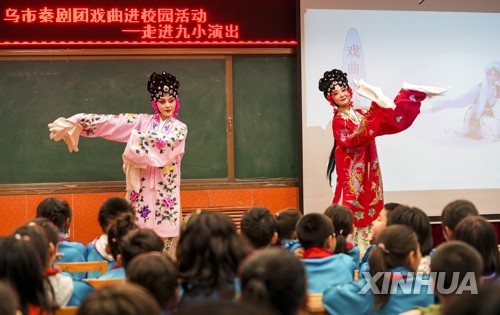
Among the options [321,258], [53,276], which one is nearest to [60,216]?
[53,276]

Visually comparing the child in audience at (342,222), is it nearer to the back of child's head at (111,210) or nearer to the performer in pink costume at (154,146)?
the back of child's head at (111,210)

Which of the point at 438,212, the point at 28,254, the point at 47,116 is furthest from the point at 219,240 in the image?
the point at 438,212

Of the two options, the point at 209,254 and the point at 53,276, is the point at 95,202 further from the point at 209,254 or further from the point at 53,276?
the point at 209,254

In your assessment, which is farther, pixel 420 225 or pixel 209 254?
pixel 420 225

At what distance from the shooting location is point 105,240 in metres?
3.69

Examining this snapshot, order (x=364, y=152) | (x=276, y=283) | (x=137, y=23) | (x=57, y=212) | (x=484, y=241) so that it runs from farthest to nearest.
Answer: (x=137, y=23) < (x=364, y=152) < (x=57, y=212) < (x=484, y=241) < (x=276, y=283)

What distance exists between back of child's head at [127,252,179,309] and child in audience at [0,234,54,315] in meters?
0.30

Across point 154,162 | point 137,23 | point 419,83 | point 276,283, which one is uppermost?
point 137,23

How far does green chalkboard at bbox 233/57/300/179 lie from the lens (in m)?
6.18

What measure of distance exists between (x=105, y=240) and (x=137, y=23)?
2718 mm

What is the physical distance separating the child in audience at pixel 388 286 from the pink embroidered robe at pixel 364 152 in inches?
88.5

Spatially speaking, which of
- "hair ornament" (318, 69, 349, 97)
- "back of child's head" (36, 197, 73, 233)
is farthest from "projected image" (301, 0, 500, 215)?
"back of child's head" (36, 197, 73, 233)

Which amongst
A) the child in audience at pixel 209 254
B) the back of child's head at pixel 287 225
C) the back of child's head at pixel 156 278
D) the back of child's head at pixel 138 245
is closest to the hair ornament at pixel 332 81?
the back of child's head at pixel 287 225

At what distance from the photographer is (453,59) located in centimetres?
646
